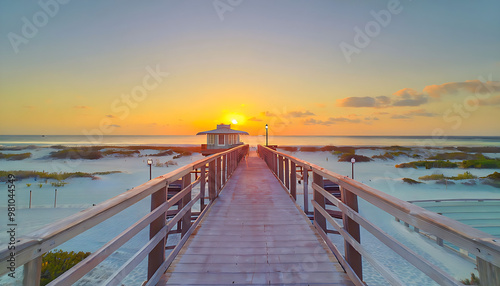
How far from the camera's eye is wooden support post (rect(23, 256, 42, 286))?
2.78 ft

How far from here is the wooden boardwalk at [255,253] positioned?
210cm

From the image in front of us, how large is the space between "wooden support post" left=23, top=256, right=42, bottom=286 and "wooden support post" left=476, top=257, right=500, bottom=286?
73.8 inches

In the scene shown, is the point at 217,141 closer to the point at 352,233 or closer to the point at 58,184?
the point at 58,184

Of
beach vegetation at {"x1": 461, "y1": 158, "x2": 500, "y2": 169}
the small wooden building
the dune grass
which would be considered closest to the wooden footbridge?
the small wooden building

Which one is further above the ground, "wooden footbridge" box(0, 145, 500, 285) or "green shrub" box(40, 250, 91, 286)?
"wooden footbridge" box(0, 145, 500, 285)

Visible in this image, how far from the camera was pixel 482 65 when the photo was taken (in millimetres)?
15500

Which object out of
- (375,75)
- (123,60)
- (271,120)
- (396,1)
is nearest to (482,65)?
(375,75)

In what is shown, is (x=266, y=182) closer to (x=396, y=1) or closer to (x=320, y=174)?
(x=320, y=174)

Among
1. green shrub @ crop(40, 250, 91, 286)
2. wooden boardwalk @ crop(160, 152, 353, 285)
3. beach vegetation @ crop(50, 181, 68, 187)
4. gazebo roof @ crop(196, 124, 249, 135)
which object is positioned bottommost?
beach vegetation @ crop(50, 181, 68, 187)

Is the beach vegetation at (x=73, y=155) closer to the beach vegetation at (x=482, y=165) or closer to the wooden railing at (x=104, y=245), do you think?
the wooden railing at (x=104, y=245)

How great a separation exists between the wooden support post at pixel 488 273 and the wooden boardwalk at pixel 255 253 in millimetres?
1375

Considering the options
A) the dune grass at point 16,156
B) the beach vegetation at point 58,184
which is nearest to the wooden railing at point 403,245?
the beach vegetation at point 58,184

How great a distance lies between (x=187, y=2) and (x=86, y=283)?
11237 mm

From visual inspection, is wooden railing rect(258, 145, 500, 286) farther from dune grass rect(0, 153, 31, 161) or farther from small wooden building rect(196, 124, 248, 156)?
dune grass rect(0, 153, 31, 161)
